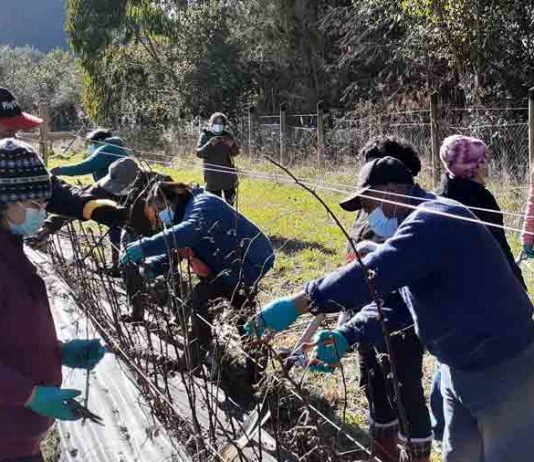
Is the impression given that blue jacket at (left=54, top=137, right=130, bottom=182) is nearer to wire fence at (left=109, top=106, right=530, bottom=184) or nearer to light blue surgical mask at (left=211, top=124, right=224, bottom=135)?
wire fence at (left=109, top=106, right=530, bottom=184)

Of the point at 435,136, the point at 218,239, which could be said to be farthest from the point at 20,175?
the point at 435,136

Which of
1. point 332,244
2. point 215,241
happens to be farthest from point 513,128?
point 215,241

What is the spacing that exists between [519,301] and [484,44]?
924 cm

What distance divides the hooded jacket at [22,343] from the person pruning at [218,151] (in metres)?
5.31

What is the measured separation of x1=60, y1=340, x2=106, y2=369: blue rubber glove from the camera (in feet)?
7.56

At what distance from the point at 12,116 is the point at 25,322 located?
7.39 feet

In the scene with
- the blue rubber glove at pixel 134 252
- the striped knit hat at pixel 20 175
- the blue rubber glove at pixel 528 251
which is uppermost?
the striped knit hat at pixel 20 175

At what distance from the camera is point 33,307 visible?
6.50ft

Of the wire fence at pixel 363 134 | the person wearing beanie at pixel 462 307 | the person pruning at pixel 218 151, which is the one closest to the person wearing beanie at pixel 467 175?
the person wearing beanie at pixel 462 307

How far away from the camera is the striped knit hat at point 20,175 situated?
6.46 feet

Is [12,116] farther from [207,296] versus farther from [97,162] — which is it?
[97,162]

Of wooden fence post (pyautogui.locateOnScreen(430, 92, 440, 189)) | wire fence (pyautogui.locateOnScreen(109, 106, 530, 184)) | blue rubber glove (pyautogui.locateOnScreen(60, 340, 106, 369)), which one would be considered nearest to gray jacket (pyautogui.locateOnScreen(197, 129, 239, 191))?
wire fence (pyautogui.locateOnScreen(109, 106, 530, 184))

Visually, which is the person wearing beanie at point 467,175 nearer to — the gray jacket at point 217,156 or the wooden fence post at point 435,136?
the gray jacket at point 217,156

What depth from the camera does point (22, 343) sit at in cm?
195
